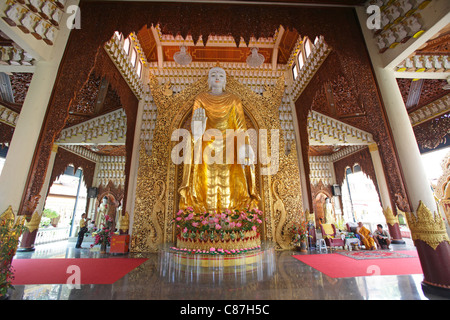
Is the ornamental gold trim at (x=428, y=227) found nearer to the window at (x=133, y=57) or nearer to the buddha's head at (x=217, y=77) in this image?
the buddha's head at (x=217, y=77)

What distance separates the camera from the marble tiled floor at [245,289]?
2699mm

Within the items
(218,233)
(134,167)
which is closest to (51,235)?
(134,167)

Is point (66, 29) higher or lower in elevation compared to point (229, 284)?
higher

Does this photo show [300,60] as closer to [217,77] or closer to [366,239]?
[217,77]

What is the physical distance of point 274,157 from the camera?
6988 mm

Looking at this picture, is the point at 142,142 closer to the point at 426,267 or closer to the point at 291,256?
the point at 291,256

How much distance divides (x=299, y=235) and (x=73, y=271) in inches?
225

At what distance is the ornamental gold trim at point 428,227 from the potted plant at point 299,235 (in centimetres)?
322

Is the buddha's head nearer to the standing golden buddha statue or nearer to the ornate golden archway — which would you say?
the standing golden buddha statue

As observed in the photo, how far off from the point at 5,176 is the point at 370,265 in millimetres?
6834

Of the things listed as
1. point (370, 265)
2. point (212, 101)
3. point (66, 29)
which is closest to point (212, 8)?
point (212, 101)

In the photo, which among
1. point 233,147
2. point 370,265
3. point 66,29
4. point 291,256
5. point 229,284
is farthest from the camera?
point 233,147

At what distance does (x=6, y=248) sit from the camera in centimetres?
260

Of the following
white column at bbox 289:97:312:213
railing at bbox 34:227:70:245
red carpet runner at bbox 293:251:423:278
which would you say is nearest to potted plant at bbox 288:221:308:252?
white column at bbox 289:97:312:213
